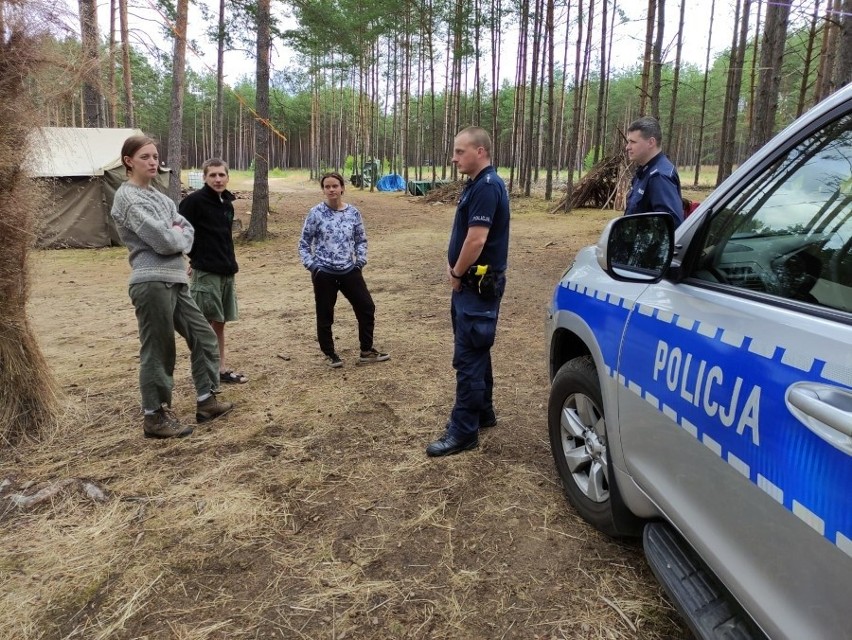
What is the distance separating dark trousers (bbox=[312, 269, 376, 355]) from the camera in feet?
16.7

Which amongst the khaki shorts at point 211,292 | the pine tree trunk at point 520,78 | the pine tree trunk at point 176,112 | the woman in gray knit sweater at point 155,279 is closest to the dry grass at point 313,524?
A: the woman in gray knit sweater at point 155,279

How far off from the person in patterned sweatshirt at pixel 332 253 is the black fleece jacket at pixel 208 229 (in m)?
0.75

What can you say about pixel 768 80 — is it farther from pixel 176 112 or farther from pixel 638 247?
pixel 176 112

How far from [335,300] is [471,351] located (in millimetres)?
2155

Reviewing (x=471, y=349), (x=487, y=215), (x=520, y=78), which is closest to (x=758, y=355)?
(x=487, y=215)

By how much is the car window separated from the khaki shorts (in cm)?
369

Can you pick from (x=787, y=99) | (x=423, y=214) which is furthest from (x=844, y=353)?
(x=787, y=99)

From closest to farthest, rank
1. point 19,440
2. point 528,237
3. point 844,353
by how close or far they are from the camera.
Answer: point 844,353 → point 19,440 → point 528,237

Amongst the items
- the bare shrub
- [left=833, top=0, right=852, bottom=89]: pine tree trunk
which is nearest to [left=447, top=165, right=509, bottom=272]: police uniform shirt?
the bare shrub

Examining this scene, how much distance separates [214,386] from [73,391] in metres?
1.47

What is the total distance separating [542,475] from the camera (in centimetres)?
323

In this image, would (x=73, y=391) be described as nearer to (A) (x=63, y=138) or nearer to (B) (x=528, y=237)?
(A) (x=63, y=138)

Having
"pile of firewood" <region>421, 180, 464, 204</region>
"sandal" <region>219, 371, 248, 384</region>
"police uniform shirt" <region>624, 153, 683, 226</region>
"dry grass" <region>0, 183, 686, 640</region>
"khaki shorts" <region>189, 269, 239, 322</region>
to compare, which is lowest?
"dry grass" <region>0, 183, 686, 640</region>

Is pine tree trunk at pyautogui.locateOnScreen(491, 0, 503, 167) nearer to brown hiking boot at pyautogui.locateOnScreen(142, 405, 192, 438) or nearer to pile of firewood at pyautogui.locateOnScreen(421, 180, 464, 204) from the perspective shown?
pile of firewood at pyautogui.locateOnScreen(421, 180, 464, 204)
